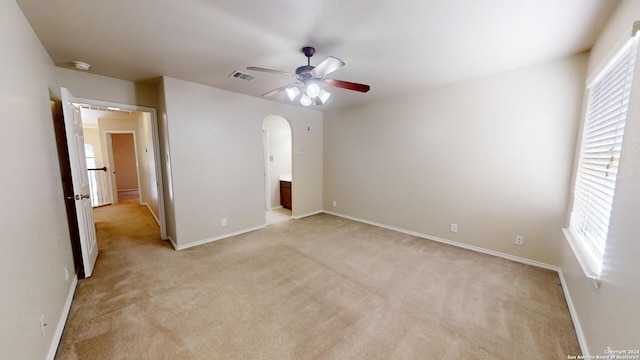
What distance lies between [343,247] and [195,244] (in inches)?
87.8

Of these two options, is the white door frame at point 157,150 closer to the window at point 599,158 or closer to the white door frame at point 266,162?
the white door frame at point 266,162

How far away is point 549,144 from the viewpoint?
260 centimetres

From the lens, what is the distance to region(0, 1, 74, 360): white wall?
3.94 ft

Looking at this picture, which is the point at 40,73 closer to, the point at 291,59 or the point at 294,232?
the point at 291,59

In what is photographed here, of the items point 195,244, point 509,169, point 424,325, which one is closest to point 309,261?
point 424,325

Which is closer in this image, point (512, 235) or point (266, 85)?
point (512, 235)

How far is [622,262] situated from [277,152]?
531cm

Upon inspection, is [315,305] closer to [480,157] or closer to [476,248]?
[476,248]

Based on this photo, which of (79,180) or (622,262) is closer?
(622,262)


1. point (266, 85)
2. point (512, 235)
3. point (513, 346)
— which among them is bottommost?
point (513, 346)

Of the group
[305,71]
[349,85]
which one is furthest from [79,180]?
[349,85]

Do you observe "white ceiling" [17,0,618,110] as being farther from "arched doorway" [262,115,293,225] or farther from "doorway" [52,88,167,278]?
"arched doorway" [262,115,293,225]

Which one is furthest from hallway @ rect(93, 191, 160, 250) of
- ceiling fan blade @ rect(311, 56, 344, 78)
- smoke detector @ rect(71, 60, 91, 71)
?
ceiling fan blade @ rect(311, 56, 344, 78)

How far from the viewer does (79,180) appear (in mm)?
2516
